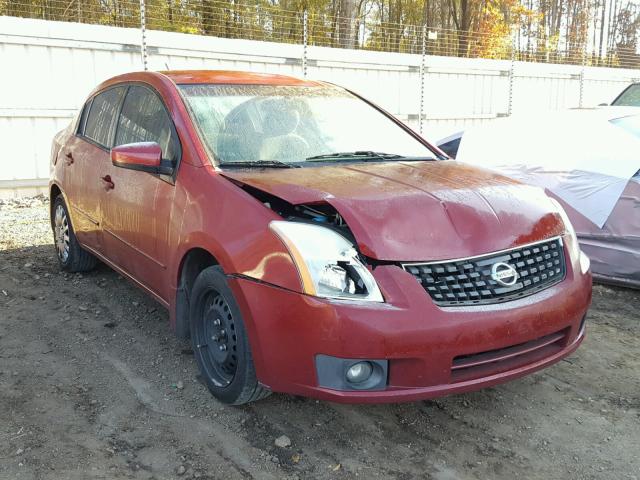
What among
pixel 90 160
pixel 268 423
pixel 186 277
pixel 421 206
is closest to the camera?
pixel 421 206

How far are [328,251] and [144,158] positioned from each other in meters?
1.33

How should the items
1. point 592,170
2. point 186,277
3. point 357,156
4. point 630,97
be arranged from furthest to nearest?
point 630,97 < point 592,170 < point 357,156 < point 186,277

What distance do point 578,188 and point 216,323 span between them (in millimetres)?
3446

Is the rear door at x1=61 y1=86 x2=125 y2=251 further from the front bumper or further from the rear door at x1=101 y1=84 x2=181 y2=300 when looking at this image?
the front bumper

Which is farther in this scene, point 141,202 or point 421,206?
point 141,202

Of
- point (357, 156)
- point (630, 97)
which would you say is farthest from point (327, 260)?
point (630, 97)

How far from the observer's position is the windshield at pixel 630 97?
342 inches

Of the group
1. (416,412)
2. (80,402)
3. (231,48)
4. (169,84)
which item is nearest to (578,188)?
(416,412)

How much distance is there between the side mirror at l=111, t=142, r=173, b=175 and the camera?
3293 millimetres

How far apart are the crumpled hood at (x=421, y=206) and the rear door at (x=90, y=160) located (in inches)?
61.1

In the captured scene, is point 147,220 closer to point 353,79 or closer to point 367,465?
point 367,465

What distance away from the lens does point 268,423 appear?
291 cm

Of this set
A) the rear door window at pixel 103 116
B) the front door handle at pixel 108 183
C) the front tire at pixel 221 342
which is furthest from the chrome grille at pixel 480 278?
the rear door window at pixel 103 116

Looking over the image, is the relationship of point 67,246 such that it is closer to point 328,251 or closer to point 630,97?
point 328,251
